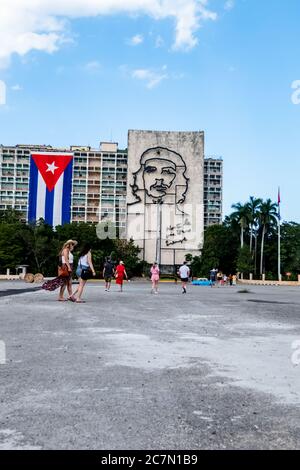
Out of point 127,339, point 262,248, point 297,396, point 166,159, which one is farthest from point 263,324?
point 166,159

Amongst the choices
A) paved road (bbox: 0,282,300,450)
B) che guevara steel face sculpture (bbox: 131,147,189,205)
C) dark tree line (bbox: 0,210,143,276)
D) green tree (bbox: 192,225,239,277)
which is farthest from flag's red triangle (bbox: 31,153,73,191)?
che guevara steel face sculpture (bbox: 131,147,189,205)

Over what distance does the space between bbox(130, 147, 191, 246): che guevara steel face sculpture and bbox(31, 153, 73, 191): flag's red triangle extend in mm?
80660

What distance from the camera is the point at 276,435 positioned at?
3.19 meters

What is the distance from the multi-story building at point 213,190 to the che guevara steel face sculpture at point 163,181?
18857 mm

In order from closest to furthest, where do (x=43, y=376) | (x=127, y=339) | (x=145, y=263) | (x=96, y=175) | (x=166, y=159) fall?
(x=43, y=376)
(x=127, y=339)
(x=145, y=263)
(x=166, y=159)
(x=96, y=175)

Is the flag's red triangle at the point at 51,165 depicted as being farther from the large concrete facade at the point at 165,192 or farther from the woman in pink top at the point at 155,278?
the large concrete facade at the point at 165,192

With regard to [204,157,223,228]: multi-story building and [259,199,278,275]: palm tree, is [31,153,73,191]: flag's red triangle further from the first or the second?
[204,157,223,228]: multi-story building

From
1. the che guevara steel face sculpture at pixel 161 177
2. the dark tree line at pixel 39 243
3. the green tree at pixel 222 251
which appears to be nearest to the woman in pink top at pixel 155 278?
the dark tree line at pixel 39 243

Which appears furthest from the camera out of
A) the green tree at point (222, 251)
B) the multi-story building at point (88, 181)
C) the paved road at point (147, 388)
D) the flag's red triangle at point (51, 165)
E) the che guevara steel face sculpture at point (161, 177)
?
the multi-story building at point (88, 181)

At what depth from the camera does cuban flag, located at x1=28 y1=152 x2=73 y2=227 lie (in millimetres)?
23562

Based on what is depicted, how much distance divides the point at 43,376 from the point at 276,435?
236cm

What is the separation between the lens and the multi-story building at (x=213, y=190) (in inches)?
4875
